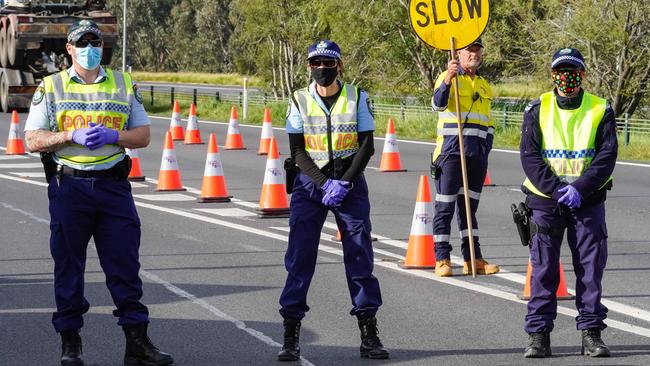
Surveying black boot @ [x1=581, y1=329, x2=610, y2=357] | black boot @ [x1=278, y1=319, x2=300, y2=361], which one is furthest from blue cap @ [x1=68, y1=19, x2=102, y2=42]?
black boot @ [x1=581, y1=329, x2=610, y2=357]

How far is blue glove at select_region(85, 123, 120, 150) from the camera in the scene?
7621 millimetres

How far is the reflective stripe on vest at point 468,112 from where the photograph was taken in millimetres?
11234

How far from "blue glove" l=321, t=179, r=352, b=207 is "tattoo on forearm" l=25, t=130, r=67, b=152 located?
1527 millimetres

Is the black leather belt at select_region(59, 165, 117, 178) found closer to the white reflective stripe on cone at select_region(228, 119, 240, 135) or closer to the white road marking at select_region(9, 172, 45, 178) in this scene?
the white road marking at select_region(9, 172, 45, 178)

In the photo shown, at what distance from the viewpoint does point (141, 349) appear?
7.77 m

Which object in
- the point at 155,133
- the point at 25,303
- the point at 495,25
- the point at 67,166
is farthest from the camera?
the point at 495,25

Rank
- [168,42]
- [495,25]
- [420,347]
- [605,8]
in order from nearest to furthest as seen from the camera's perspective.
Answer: [420,347] → [605,8] → [495,25] → [168,42]

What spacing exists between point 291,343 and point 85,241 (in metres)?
1.32

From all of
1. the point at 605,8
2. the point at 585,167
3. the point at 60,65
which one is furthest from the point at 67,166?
the point at 60,65

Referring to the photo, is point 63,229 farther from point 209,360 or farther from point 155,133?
point 155,133

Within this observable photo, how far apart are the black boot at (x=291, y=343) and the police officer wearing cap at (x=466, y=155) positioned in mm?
3277

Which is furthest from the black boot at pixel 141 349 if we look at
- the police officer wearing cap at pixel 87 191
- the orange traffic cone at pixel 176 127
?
the orange traffic cone at pixel 176 127

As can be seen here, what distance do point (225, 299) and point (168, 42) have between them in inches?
3768

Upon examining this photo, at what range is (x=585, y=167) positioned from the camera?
26.9 feet
